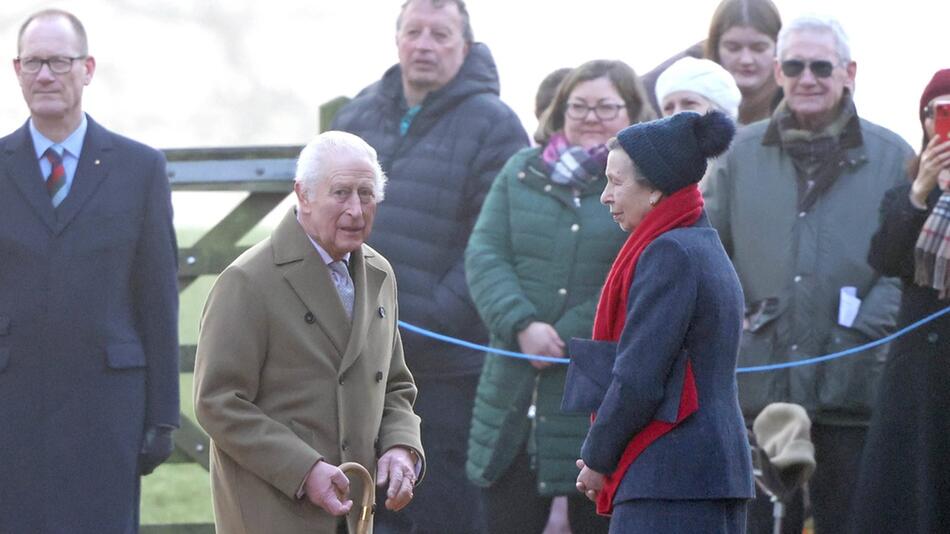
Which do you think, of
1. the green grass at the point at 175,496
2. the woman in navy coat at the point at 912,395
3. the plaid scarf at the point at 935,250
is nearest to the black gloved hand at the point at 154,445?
the woman in navy coat at the point at 912,395

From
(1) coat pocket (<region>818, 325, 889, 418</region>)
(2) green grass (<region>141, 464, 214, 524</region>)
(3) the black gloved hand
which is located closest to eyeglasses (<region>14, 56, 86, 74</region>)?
(3) the black gloved hand

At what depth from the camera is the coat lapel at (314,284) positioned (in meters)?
4.72

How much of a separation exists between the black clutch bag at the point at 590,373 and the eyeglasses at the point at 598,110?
238 centimetres

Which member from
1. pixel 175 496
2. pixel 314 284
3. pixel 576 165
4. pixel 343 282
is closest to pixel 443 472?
pixel 576 165

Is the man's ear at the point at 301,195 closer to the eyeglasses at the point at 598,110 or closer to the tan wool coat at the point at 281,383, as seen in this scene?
the tan wool coat at the point at 281,383

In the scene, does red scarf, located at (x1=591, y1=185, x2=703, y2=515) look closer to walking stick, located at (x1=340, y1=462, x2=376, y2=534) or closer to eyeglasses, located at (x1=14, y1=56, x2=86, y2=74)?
walking stick, located at (x1=340, y1=462, x2=376, y2=534)

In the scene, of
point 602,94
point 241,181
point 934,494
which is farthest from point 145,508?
point 934,494

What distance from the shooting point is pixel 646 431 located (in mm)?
4570

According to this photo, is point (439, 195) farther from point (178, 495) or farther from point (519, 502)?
point (178, 495)

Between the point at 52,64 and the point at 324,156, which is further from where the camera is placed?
the point at 52,64

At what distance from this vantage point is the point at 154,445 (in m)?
6.70

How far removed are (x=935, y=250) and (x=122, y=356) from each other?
2961mm

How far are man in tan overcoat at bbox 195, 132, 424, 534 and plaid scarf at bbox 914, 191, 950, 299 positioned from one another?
228 centimetres

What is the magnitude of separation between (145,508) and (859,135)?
5831mm
